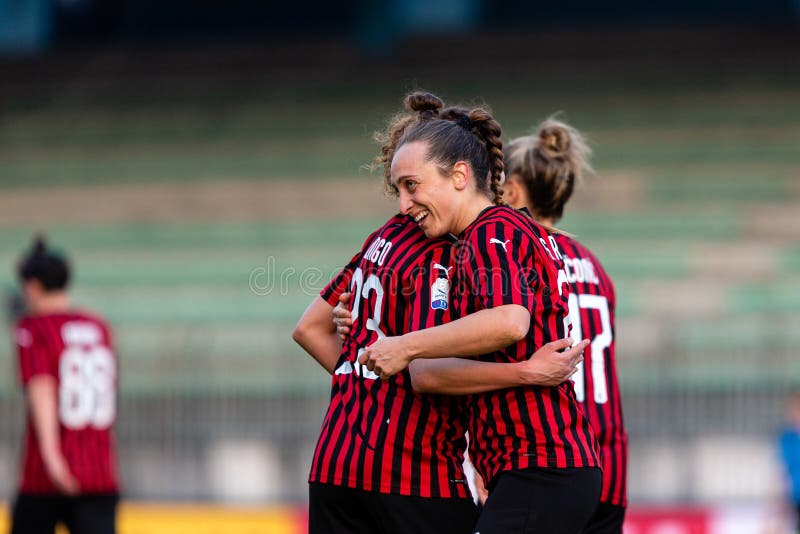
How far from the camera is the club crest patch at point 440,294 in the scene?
10.5ft

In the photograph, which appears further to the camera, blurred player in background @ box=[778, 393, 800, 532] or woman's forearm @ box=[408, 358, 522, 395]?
blurred player in background @ box=[778, 393, 800, 532]

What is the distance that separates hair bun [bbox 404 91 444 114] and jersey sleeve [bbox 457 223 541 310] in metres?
0.49

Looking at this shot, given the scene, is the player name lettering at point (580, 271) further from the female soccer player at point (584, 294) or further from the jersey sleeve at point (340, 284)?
the jersey sleeve at point (340, 284)

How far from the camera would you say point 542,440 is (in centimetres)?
308

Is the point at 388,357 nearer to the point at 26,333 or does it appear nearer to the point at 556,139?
the point at 556,139

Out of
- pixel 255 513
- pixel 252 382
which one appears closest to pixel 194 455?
pixel 252 382

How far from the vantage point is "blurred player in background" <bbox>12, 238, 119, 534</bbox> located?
520cm

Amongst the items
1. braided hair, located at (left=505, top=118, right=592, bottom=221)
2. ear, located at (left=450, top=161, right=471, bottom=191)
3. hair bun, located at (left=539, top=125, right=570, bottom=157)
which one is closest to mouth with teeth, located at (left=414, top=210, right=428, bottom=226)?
ear, located at (left=450, top=161, right=471, bottom=191)

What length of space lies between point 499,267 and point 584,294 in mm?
1000

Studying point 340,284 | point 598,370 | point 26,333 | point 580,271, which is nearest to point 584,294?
point 580,271

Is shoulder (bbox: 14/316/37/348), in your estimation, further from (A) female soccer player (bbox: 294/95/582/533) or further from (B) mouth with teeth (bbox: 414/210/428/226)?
(B) mouth with teeth (bbox: 414/210/428/226)

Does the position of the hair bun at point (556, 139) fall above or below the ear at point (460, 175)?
above

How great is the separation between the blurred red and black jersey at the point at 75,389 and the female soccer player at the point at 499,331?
8.42 ft

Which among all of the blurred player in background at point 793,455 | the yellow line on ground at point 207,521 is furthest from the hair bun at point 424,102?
the blurred player in background at point 793,455
